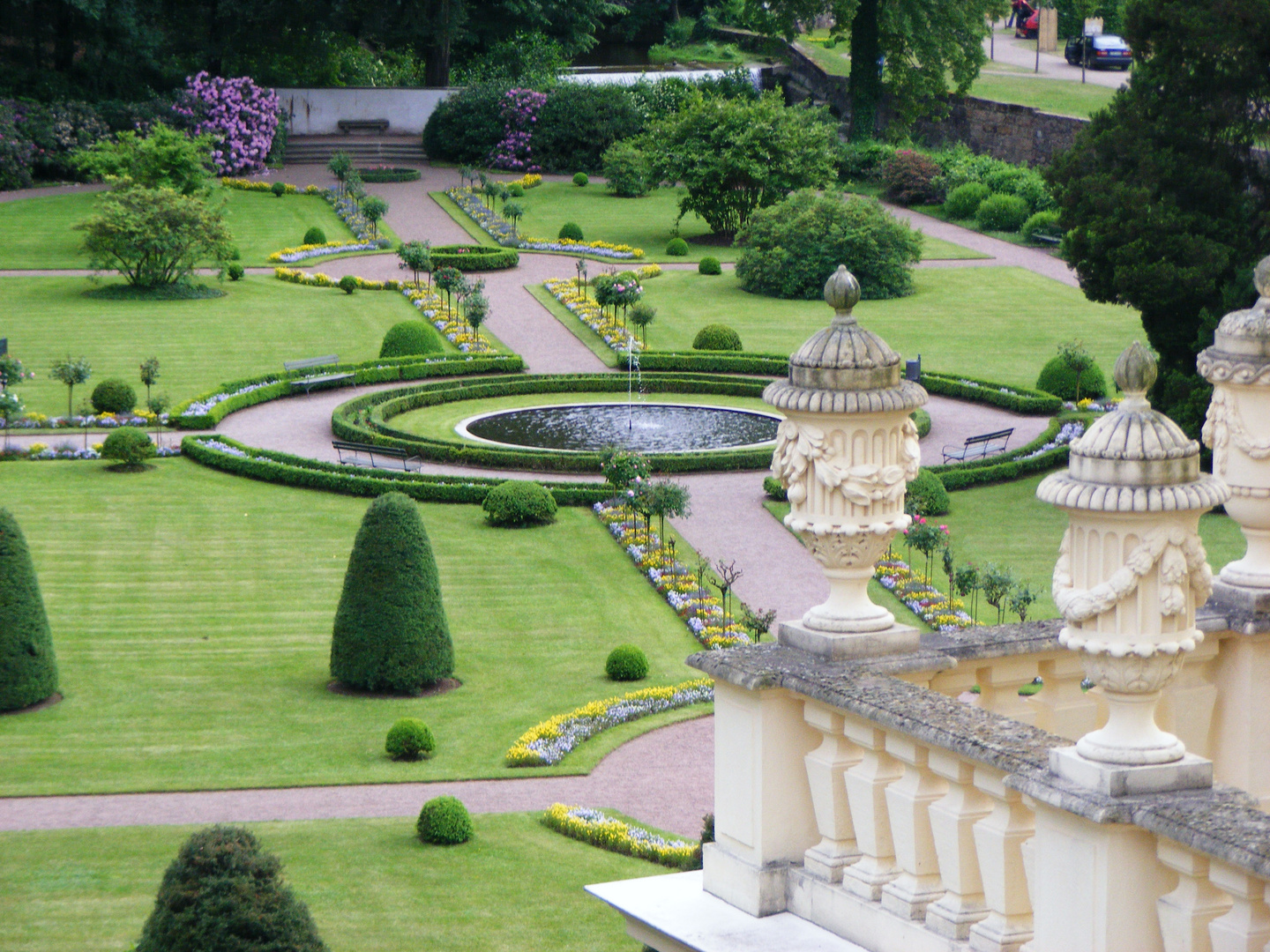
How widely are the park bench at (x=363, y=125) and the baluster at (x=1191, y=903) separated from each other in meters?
64.0

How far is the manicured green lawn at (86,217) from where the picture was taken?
47.4 m

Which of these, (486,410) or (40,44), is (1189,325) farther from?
(40,44)

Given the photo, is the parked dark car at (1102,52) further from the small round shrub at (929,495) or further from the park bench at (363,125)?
the small round shrub at (929,495)

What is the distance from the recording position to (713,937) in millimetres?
5859

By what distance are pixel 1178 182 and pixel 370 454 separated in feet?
44.1

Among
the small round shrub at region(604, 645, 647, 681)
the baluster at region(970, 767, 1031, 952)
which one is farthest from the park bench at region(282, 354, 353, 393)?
the baluster at region(970, 767, 1031, 952)

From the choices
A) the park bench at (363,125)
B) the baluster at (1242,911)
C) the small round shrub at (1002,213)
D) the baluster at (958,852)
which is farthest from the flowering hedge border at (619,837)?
the park bench at (363,125)

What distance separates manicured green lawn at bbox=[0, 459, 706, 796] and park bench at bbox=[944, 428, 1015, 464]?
21.8ft

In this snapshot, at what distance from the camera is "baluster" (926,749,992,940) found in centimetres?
532

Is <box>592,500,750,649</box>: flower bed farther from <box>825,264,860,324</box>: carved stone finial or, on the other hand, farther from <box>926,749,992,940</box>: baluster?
<box>926,749,992,940</box>: baluster

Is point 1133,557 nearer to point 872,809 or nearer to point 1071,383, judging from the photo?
point 872,809

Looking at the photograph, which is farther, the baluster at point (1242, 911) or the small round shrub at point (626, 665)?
the small round shrub at point (626, 665)

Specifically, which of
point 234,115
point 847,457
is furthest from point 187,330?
point 847,457

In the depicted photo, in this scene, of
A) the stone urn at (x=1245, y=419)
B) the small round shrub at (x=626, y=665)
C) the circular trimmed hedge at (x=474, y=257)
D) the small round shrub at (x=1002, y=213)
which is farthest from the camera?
the small round shrub at (x=1002, y=213)
